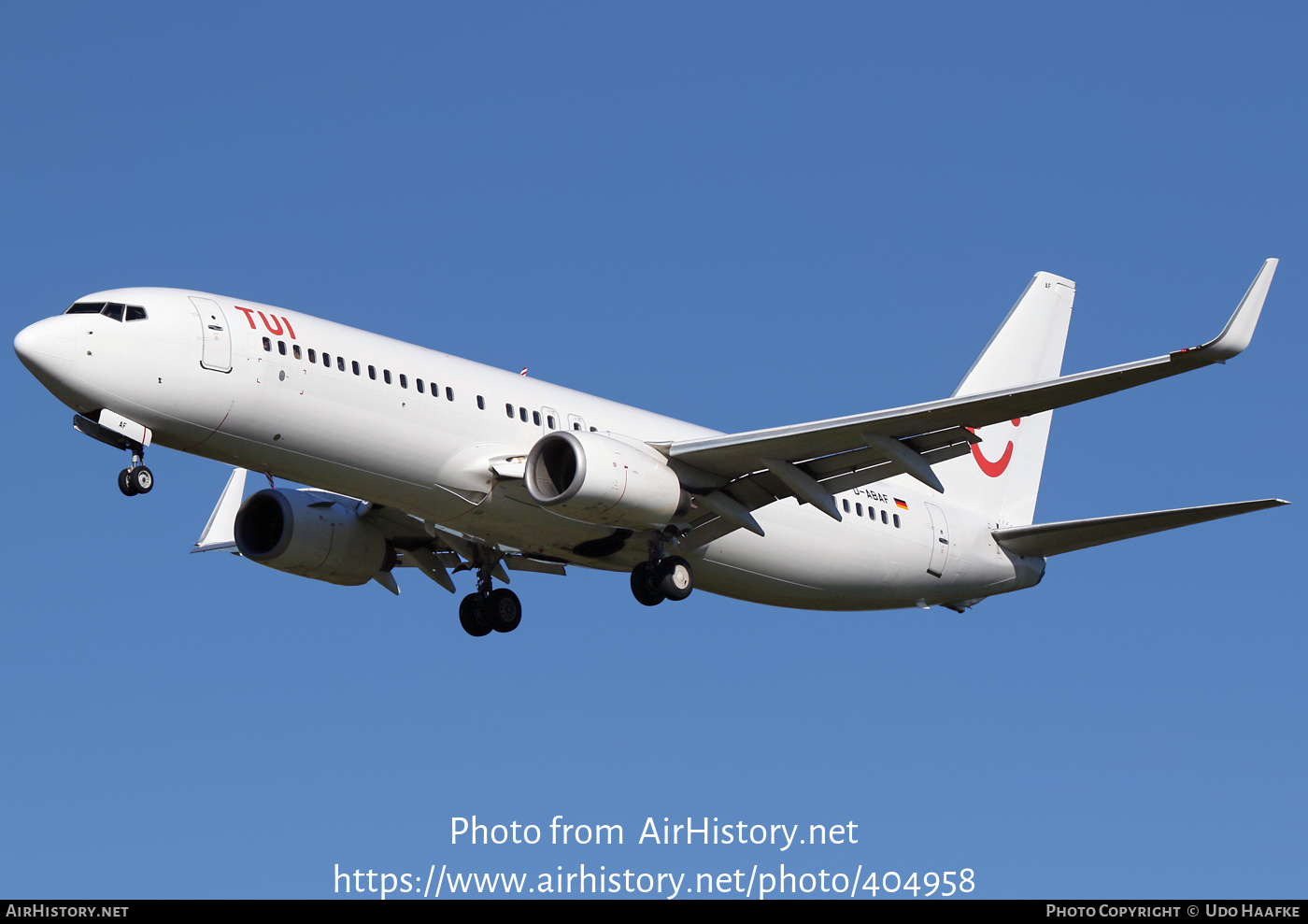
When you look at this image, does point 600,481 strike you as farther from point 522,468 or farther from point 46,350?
point 46,350

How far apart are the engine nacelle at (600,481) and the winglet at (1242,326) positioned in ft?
32.5

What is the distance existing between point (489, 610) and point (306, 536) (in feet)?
13.7

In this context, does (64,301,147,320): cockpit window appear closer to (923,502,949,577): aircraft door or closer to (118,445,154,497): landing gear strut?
(118,445,154,497): landing gear strut

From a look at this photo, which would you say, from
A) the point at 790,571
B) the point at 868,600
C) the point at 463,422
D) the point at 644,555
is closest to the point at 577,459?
the point at 463,422

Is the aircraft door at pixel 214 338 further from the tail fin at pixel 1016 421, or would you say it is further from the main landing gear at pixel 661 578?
the tail fin at pixel 1016 421

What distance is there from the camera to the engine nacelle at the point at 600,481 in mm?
28906

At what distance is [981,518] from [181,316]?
19334 millimetres

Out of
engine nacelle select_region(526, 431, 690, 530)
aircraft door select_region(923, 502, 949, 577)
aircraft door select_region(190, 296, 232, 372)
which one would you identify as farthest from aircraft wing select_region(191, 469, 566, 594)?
aircraft door select_region(923, 502, 949, 577)

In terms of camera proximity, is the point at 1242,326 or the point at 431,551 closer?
the point at 1242,326

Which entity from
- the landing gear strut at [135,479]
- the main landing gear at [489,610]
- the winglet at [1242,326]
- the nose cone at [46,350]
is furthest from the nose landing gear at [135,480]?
the winglet at [1242,326]

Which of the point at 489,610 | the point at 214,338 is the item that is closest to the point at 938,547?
the point at 489,610

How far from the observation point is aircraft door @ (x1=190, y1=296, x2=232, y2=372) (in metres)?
26.9

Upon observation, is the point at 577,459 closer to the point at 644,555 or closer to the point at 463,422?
the point at 463,422

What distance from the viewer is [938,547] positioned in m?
35.9
